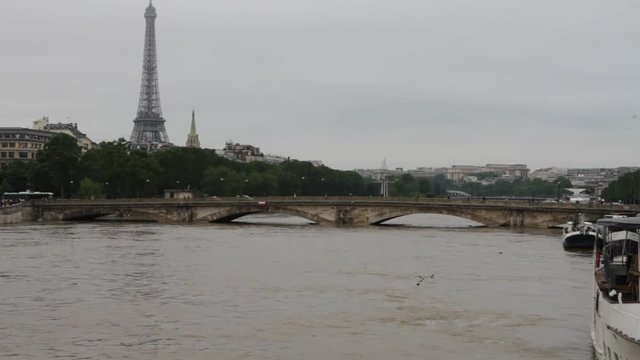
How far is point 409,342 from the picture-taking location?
2445 centimetres

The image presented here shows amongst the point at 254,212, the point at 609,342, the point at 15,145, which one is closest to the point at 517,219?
the point at 254,212

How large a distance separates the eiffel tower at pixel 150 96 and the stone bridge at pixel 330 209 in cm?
9918

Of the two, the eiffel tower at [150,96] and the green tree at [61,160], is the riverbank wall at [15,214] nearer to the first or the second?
the green tree at [61,160]

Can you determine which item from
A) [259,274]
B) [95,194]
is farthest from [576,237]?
[95,194]

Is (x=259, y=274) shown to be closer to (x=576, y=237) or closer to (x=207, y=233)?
(x=576, y=237)

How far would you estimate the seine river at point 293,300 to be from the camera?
23.9 meters

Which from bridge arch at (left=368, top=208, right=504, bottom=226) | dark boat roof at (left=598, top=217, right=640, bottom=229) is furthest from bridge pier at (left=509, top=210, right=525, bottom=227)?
dark boat roof at (left=598, top=217, right=640, bottom=229)

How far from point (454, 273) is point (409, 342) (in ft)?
52.9

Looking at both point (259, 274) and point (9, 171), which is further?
point (9, 171)

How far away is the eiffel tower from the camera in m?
188

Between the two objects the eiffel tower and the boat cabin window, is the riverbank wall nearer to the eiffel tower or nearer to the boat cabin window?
the boat cabin window

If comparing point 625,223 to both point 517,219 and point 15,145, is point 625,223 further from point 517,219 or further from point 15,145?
point 15,145

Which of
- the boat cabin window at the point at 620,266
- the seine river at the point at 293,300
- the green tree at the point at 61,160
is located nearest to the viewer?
the boat cabin window at the point at 620,266

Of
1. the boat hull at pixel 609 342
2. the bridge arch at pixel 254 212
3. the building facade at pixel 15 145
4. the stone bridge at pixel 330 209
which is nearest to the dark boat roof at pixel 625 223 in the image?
the boat hull at pixel 609 342
